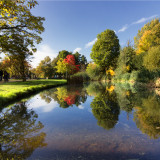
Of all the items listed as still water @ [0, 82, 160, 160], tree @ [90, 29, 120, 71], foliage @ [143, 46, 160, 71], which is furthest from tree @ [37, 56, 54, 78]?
still water @ [0, 82, 160, 160]

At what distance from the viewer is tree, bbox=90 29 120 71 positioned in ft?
104

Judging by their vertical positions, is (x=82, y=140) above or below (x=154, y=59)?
below

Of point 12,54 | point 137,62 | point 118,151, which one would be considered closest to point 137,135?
point 118,151

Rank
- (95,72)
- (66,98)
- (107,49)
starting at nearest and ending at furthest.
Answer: (66,98), (107,49), (95,72)

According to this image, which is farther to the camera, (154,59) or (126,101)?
(154,59)

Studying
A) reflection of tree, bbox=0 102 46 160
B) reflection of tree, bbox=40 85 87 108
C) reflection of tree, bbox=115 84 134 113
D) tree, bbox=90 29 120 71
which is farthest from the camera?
tree, bbox=90 29 120 71

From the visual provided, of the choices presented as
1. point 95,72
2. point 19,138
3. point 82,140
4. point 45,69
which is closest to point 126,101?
point 82,140

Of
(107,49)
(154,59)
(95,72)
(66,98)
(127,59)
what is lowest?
(66,98)

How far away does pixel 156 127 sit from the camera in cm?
343

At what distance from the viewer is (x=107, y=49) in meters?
31.6

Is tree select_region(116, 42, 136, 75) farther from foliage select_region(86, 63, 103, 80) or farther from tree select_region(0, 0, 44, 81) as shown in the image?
tree select_region(0, 0, 44, 81)

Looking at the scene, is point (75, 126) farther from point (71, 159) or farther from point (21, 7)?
point (21, 7)

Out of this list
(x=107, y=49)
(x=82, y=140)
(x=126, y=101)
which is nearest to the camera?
(x=82, y=140)

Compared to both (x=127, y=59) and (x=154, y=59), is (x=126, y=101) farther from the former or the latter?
(x=127, y=59)
